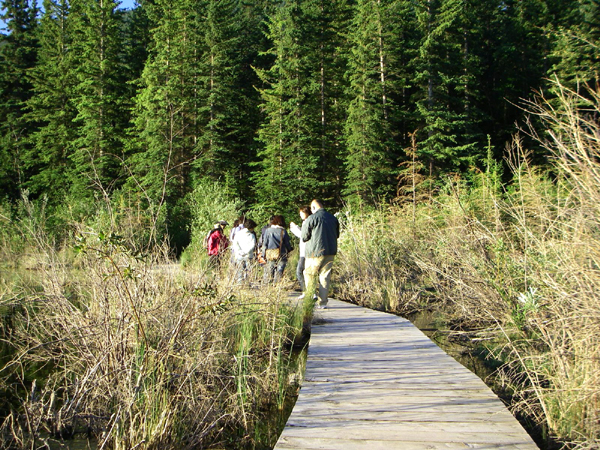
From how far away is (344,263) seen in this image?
33.7ft

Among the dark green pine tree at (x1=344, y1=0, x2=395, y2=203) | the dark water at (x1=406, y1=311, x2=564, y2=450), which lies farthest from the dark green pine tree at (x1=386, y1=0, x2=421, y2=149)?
the dark water at (x1=406, y1=311, x2=564, y2=450)

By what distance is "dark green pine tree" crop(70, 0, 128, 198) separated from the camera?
28641 millimetres

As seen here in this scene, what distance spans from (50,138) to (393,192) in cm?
2123

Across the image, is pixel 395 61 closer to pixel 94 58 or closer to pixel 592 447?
pixel 94 58

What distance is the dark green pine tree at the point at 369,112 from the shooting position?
1068 inches

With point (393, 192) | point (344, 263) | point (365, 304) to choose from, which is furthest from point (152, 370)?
point (393, 192)

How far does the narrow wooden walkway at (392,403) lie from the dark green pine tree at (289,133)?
22.1 m

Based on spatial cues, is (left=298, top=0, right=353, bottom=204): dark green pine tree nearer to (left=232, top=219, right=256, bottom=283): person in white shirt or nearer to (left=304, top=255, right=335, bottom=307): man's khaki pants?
(left=232, top=219, right=256, bottom=283): person in white shirt

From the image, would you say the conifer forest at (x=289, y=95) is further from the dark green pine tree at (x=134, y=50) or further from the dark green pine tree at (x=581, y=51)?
the dark green pine tree at (x=134, y=50)

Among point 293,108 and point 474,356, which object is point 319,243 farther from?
point 293,108

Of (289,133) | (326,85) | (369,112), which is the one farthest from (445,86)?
(289,133)

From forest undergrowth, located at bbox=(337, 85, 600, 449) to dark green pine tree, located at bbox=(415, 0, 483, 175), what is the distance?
14931 millimetres

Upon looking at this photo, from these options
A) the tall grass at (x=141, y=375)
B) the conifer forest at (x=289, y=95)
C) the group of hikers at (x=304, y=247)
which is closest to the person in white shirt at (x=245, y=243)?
the group of hikers at (x=304, y=247)

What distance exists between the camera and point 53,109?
32.8m
